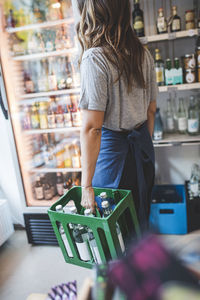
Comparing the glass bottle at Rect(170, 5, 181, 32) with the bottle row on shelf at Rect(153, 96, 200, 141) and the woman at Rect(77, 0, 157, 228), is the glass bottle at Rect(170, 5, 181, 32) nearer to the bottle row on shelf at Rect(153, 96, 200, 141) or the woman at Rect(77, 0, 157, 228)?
the bottle row on shelf at Rect(153, 96, 200, 141)

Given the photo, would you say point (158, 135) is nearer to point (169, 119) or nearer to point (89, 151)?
point (169, 119)

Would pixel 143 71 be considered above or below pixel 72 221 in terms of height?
above

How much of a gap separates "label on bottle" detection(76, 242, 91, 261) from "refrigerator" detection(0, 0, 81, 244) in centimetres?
132

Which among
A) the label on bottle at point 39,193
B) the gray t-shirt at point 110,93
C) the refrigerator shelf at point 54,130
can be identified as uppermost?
the gray t-shirt at point 110,93

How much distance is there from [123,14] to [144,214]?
980 mm

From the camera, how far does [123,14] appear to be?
1.20 meters

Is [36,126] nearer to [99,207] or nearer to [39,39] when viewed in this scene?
[39,39]

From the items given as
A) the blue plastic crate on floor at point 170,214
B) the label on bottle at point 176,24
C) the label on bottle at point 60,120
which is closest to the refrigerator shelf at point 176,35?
the label on bottle at point 176,24

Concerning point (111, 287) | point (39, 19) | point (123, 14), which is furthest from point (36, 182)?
point (111, 287)

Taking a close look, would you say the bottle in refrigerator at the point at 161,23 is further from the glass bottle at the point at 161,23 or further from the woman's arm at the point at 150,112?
the woman's arm at the point at 150,112

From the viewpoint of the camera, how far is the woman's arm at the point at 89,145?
1.18 metres

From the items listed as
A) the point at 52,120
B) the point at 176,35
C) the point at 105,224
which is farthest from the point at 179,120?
the point at 105,224

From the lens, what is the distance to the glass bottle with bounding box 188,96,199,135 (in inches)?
88.8

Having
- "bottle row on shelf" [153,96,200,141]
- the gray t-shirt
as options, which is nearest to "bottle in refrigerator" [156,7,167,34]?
"bottle row on shelf" [153,96,200,141]
